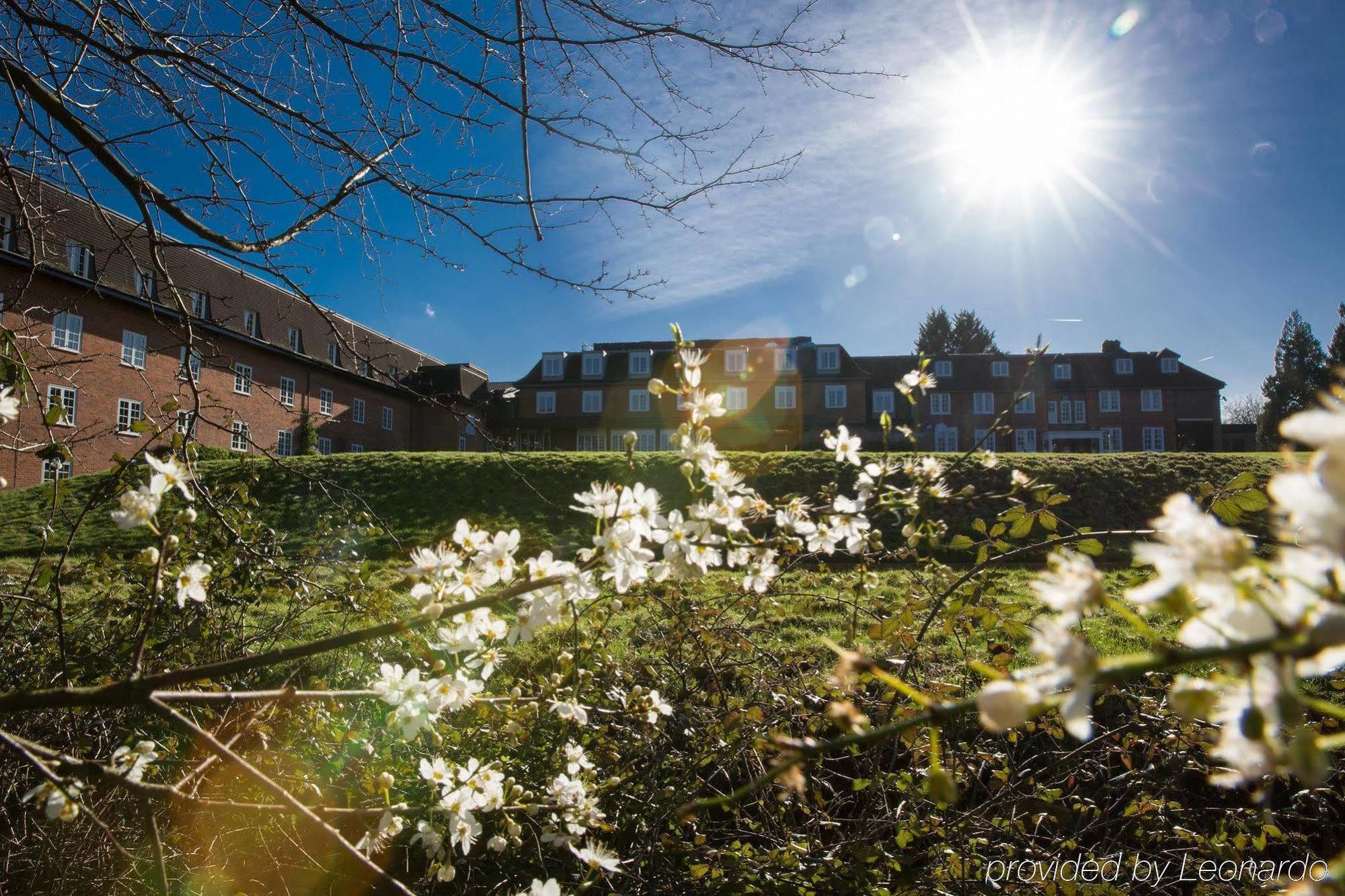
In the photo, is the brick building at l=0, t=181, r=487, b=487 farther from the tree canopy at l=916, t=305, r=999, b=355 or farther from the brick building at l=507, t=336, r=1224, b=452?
the tree canopy at l=916, t=305, r=999, b=355

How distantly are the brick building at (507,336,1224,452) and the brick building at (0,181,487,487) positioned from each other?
4983 mm

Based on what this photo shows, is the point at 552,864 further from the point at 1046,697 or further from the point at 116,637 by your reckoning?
the point at 1046,697

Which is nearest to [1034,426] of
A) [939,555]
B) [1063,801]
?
[939,555]

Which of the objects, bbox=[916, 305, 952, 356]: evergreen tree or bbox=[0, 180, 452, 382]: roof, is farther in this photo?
bbox=[916, 305, 952, 356]: evergreen tree

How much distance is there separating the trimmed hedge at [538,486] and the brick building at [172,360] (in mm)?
1591

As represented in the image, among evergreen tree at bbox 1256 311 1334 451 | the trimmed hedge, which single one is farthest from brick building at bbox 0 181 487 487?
evergreen tree at bbox 1256 311 1334 451

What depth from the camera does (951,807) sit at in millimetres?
2482

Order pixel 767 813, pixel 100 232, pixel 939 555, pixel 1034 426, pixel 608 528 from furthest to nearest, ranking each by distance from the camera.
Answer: pixel 1034 426 < pixel 100 232 < pixel 939 555 < pixel 767 813 < pixel 608 528

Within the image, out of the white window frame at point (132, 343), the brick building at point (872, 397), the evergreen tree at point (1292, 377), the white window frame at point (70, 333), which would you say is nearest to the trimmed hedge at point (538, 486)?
the white window frame at point (70, 333)

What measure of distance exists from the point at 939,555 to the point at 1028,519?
779cm

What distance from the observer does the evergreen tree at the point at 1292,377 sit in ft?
129

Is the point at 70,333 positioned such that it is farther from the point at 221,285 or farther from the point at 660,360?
the point at 660,360

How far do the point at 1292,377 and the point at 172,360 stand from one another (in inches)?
2159

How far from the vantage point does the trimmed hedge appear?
10211 millimetres
